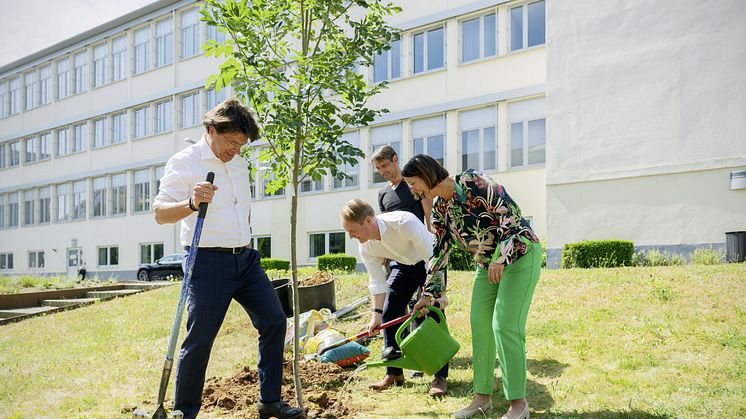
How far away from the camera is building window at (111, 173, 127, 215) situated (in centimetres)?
3095

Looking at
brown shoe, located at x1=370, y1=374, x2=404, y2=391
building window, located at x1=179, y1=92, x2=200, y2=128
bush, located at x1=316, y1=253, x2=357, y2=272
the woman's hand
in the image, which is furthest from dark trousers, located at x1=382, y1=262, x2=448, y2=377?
building window, located at x1=179, y1=92, x2=200, y2=128

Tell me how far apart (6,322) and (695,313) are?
11868 mm

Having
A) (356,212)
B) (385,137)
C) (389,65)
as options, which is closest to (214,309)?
(356,212)

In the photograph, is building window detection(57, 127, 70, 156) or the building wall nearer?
the building wall

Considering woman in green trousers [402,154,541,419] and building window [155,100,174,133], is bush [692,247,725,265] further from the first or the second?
building window [155,100,174,133]

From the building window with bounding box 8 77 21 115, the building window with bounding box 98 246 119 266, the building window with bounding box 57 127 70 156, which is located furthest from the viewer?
the building window with bounding box 8 77 21 115

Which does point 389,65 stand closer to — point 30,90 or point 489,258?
point 489,258

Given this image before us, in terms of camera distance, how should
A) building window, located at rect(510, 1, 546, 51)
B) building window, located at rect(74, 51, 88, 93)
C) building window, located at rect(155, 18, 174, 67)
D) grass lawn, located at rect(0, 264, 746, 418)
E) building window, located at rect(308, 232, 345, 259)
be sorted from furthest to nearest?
building window, located at rect(74, 51, 88, 93) → building window, located at rect(155, 18, 174, 67) → building window, located at rect(308, 232, 345, 259) → building window, located at rect(510, 1, 546, 51) → grass lawn, located at rect(0, 264, 746, 418)

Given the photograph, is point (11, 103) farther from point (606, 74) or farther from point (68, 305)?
point (606, 74)

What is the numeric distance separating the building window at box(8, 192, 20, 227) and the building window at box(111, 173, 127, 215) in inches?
383

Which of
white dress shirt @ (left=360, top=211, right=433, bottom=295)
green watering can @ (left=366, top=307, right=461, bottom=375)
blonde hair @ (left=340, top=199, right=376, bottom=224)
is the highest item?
blonde hair @ (left=340, top=199, right=376, bottom=224)

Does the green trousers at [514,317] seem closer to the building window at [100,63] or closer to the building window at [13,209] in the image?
the building window at [100,63]

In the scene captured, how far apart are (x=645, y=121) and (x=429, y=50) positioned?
7792mm

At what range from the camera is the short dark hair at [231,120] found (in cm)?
391
